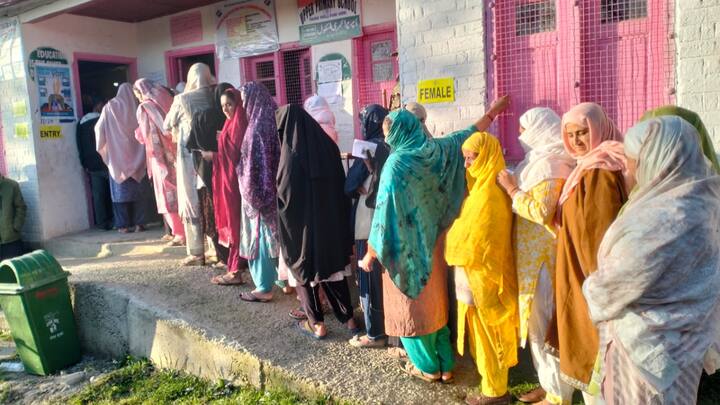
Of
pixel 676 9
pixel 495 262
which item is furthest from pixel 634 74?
pixel 495 262

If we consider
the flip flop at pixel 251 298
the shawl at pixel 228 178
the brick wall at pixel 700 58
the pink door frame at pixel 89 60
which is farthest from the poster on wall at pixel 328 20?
the brick wall at pixel 700 58

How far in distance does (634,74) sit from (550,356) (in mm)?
1916

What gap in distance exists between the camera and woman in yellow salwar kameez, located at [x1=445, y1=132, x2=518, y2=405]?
2.82 metres

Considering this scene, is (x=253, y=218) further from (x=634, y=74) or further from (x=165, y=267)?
(x=634, y=74)

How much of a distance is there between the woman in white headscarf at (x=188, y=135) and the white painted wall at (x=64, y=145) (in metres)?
2.66

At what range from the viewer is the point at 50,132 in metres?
6.90

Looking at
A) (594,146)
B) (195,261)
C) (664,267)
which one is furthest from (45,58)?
(664,267)

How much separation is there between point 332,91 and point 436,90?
238 centimetres

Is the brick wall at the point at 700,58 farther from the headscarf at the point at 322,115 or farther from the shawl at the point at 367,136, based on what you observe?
the headscarf at the point at 322,115

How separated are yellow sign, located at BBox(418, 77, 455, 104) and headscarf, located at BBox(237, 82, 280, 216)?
1154 mm

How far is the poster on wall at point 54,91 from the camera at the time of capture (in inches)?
268

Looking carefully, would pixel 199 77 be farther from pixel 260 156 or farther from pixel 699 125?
pixel 699 125

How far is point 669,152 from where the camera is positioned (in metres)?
1.88

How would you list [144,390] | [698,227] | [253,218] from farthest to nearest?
[253,218]
[144,390]
[698,227]
